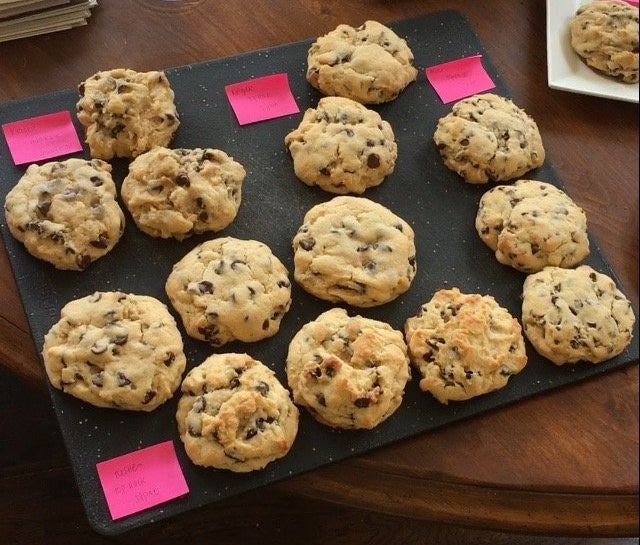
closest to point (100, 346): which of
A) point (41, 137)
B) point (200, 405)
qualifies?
point (200, 405)

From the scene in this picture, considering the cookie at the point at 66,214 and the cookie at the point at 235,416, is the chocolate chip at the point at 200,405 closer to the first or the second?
the cookie at the point at 235,416

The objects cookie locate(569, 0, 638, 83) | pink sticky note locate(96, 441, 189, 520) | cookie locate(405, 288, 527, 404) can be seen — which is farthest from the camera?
cookie locate(569, 0, 638, 83)

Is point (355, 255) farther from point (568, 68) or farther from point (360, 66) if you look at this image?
point (568, 68)

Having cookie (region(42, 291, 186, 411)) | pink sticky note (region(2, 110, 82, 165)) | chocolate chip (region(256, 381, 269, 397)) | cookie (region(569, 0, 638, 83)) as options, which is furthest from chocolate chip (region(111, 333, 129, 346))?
cookie (region(569, 0, 638, 83))

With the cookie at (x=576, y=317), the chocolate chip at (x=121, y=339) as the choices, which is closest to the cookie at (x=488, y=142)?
the cookie at (x=576, y=317)

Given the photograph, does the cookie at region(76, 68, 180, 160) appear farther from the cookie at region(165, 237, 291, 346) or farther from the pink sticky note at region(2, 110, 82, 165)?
the cookie at region(165, 237, 291, 346)

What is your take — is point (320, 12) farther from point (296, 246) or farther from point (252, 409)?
point (252, 409)
